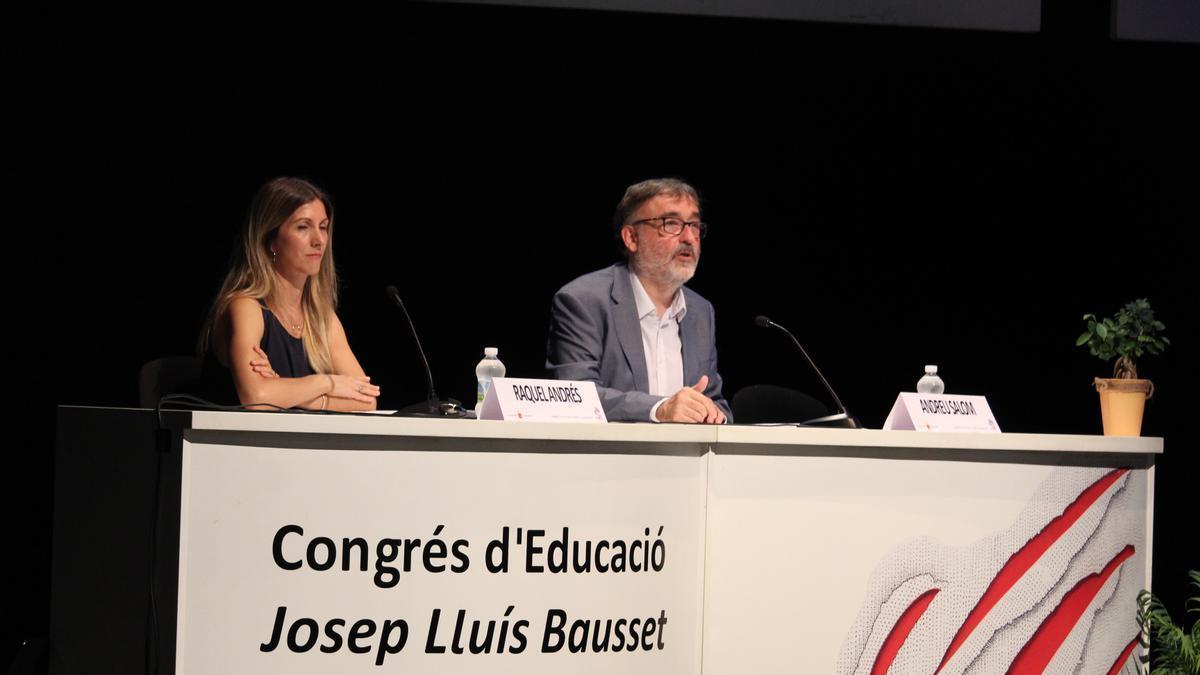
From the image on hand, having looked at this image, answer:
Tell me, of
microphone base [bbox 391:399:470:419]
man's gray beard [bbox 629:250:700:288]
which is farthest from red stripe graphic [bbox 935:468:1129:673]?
man's gray beard [bbox 629:250:700:288]

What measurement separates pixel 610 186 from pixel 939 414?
2.13 meters

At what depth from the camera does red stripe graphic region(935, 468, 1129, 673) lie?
2.76 meters

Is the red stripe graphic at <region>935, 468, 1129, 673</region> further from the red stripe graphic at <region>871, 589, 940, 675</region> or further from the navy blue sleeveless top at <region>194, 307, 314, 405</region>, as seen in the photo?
the navy blue sleeveless top at <region>194, 307, 314, 405</region>

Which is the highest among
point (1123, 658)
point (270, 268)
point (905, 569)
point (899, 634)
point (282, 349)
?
point (270, 268)

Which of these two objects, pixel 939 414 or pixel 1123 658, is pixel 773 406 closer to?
pixel 939 414

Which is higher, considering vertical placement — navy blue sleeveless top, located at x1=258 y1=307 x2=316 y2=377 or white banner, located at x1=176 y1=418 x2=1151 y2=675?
navy blue sleeveless top, located at x1=258 y1=307 x2=316 y2=377

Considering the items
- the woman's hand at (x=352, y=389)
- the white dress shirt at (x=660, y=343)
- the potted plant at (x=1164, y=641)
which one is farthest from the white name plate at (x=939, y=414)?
the woman's hand at (x=352, y=389)

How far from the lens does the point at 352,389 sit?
320 cm

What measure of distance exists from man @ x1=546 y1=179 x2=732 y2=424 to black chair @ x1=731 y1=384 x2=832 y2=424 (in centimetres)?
16

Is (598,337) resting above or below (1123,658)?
above

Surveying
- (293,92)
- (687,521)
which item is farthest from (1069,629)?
(293,92)

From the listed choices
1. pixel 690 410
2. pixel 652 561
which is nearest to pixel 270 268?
pixel 690 410

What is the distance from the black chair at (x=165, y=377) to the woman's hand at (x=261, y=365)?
0.28 metres

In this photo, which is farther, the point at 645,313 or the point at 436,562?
the point at 645,313
